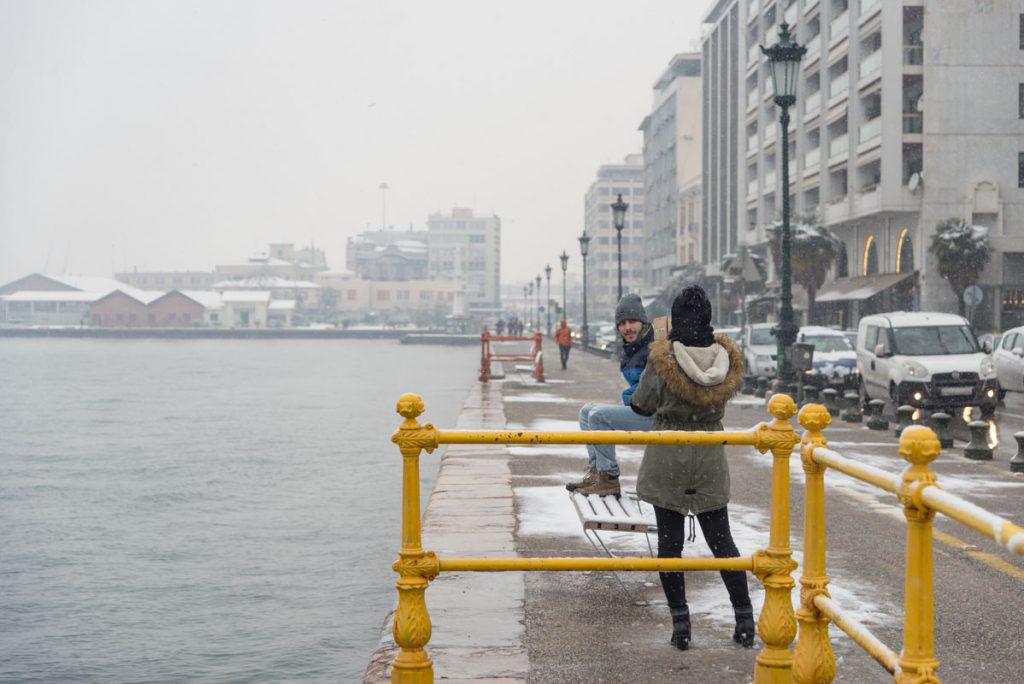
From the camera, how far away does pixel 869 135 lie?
47969 millimetres

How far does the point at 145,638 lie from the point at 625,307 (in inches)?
182

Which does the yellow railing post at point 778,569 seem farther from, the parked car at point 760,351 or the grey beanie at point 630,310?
the parked car at point 760,351

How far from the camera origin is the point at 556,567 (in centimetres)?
459

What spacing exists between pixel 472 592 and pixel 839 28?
1937 inches

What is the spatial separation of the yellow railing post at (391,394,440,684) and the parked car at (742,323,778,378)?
75.5 feet

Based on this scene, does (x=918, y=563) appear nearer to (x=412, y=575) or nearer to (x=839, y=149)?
(x=412, y=575)

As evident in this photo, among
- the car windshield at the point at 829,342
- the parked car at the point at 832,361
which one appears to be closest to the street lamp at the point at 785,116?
the parked car at the point at 832,361

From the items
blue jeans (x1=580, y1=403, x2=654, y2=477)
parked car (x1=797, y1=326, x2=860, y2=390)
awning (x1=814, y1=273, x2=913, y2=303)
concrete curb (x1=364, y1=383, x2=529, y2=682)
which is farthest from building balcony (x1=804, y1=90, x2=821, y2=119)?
blue jeans (x1=580, y1=403, x2=654, y2=477)

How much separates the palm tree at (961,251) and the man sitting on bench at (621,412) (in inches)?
1493

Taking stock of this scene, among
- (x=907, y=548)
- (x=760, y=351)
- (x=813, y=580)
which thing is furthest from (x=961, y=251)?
(x=907, y=548)

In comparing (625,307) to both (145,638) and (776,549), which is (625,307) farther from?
(145,638)

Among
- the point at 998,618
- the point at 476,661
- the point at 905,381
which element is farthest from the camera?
the point at 905,381

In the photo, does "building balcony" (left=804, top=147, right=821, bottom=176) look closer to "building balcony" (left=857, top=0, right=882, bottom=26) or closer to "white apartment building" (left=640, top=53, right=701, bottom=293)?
"building balcony" (left=857, top=0, right=882, bottom=26)

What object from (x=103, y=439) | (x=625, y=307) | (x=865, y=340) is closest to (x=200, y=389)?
(x=103, y=439)
